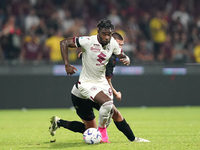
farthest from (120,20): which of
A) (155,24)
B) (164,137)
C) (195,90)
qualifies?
(164,137)

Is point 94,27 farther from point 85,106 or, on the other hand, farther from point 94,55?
point 94,55

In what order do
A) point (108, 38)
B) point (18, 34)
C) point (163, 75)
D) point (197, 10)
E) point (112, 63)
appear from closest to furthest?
point (108, 38) → point (112, 63) → point (18, 34) → point (163, 75) → point (197, 10)

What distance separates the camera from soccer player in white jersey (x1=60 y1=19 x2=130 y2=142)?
6.25 m

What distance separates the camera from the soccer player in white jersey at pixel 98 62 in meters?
6.25

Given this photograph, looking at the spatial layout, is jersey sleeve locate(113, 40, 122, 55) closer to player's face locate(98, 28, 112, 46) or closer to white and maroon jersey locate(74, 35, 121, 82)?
white and maroon jersey locate(74, 35, 121, 82)

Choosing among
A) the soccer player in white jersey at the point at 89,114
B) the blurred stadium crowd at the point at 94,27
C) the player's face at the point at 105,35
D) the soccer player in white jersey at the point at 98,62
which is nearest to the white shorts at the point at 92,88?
the soccer player in white jersey at the point at 98,62

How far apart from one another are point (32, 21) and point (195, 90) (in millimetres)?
6584

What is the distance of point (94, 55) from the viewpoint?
642 centimetres

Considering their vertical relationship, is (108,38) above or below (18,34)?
above

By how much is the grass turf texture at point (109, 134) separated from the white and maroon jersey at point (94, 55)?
1.11m

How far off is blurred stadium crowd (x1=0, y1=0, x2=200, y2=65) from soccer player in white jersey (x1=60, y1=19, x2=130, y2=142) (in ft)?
24.9

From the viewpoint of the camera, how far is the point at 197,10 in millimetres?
18219

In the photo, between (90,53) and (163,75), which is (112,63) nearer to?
(90,53)

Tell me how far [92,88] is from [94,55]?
1.71 feet
